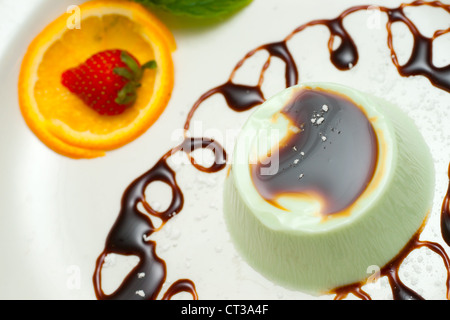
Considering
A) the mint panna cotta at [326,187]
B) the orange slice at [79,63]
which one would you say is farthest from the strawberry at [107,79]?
the mint panna cotta at [326,187]

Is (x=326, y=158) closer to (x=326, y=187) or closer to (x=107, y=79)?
(x=326, y=187)

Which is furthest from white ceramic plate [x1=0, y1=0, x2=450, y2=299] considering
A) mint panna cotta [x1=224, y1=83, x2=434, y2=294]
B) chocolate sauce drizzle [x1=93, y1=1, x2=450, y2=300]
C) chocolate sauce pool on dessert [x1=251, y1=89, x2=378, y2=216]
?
chocolate sauce pool on dessert [x1=251, y1=89, x2=378, y2=216]

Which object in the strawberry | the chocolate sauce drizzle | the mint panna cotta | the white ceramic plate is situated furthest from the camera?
the strawberry

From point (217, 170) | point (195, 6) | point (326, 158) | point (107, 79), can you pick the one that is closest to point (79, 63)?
point (107, 79)

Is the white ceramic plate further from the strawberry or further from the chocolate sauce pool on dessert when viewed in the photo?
the chocolate sauce pool on dessert

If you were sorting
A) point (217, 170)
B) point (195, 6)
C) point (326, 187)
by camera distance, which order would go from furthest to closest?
point (195, 6) < point (217, 170) < point (326, 187)

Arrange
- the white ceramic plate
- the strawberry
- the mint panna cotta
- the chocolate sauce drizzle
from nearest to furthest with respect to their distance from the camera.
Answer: the mint panna cotta
the chocolate sauce drizzle
the white ceramic plate
the strawberry
